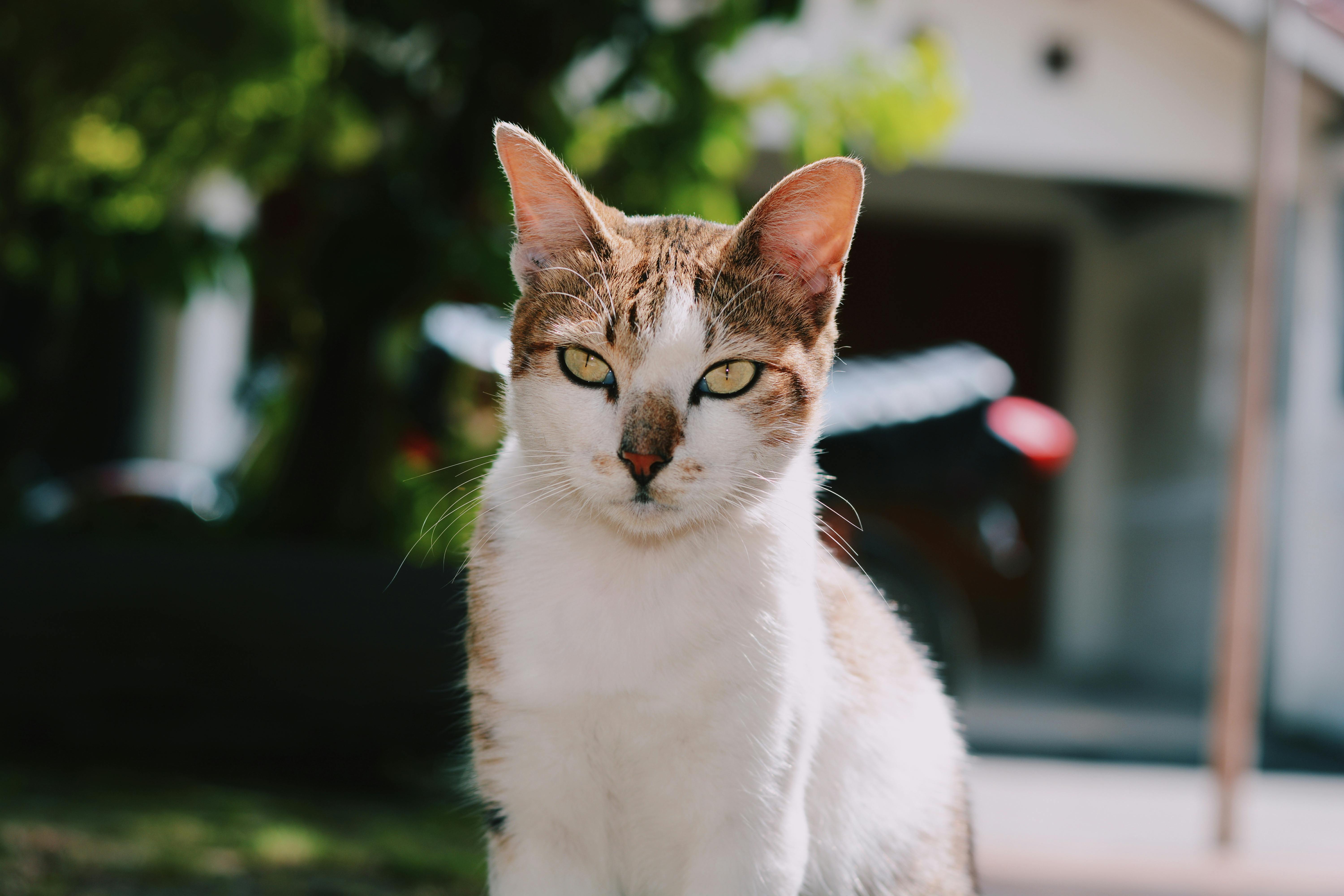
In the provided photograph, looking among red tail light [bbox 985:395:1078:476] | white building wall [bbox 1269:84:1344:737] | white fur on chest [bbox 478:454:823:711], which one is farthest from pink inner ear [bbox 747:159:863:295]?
white building wall [bbox 1269:84:1344:737]

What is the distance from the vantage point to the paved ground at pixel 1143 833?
7.68 ft

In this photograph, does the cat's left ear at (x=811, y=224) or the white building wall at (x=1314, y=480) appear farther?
the white building wall at (x=1314, y=480)

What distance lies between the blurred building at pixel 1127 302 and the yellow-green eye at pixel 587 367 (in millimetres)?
2634

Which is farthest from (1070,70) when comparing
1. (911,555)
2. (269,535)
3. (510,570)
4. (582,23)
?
(510,570)

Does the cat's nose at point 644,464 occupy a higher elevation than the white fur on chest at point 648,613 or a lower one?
higher

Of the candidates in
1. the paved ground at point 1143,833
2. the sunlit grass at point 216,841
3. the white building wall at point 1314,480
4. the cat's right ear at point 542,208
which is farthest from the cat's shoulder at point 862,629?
the white building wall at point 1314,480

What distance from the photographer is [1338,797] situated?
3.81 meters

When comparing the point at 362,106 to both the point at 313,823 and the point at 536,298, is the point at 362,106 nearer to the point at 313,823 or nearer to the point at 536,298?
the point at 313,823

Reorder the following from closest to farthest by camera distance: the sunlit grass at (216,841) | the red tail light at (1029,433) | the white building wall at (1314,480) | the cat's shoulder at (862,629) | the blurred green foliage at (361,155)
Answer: the cat's shoulder at (862,629) → the sunlit grass at (216,841) → the blurred green foliage at (361,155) → the red tail light at (1029,433) → the white building wall at (1314,480)

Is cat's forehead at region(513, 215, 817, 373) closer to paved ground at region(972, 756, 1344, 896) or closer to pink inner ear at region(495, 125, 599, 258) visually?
pink inner ear at region(495, 125, 599, 258)

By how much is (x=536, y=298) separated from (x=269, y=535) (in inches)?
82.9

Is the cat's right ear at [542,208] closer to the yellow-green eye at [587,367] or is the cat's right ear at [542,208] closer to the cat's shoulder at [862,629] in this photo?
the yellow-green eye at [587,367]

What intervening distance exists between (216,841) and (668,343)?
5.93 ft

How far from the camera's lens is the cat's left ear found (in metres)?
1.00
